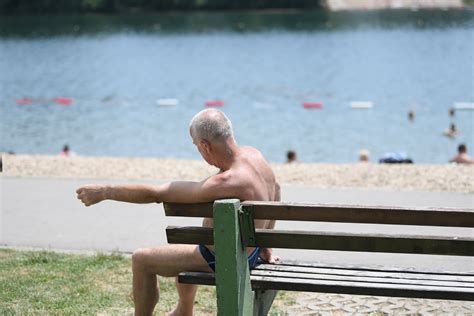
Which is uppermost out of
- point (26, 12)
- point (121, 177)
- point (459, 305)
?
point (459, 305)

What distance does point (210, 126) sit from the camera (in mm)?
4730

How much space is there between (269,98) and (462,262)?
27.1 meters

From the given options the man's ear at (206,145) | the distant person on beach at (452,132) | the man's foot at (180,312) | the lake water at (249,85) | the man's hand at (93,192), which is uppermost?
the man's ear at (206,145)

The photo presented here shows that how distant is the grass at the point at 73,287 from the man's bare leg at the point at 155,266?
0.87 m

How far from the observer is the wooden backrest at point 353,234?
418cm

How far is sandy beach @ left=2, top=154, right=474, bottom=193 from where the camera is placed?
1004 cm

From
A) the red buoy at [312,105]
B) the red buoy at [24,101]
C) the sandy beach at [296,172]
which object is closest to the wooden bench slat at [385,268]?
the sandy beach at [296,172]

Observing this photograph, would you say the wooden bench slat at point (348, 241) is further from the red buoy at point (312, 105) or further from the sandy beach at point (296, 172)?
the red buoy at point (312, 105)

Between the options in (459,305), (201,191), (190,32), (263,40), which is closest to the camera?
(201,191)

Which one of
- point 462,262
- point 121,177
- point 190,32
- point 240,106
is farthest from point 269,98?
point 190,32

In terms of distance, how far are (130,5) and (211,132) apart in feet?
283

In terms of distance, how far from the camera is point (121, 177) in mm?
10867

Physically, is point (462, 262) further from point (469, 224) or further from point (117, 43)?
point (117, 43)

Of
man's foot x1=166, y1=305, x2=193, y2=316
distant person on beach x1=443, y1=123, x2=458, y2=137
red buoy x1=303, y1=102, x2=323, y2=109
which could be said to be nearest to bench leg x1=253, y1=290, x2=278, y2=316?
man's foot x1=166, y1=305, x2=193, y2=316
